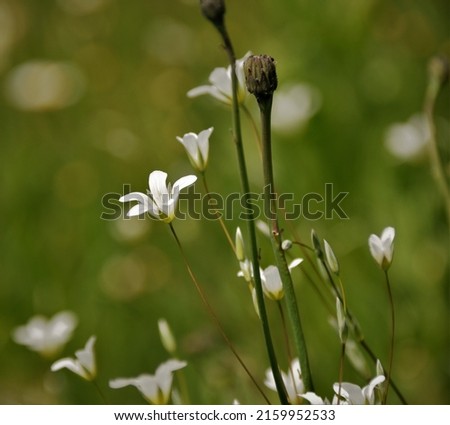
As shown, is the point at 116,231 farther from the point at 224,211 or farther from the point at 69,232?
the point at 224,211

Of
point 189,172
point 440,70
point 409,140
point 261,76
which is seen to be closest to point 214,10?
point 261,76

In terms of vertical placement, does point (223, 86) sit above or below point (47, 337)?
above

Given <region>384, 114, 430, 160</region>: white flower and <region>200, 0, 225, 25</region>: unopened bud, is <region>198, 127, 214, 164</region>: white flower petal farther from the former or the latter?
<region>384, 114, 430, 160</region>: white flower

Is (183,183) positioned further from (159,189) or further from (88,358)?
(88,358)

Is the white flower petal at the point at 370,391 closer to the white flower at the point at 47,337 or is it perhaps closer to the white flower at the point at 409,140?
the white flower at the point at 47,337
